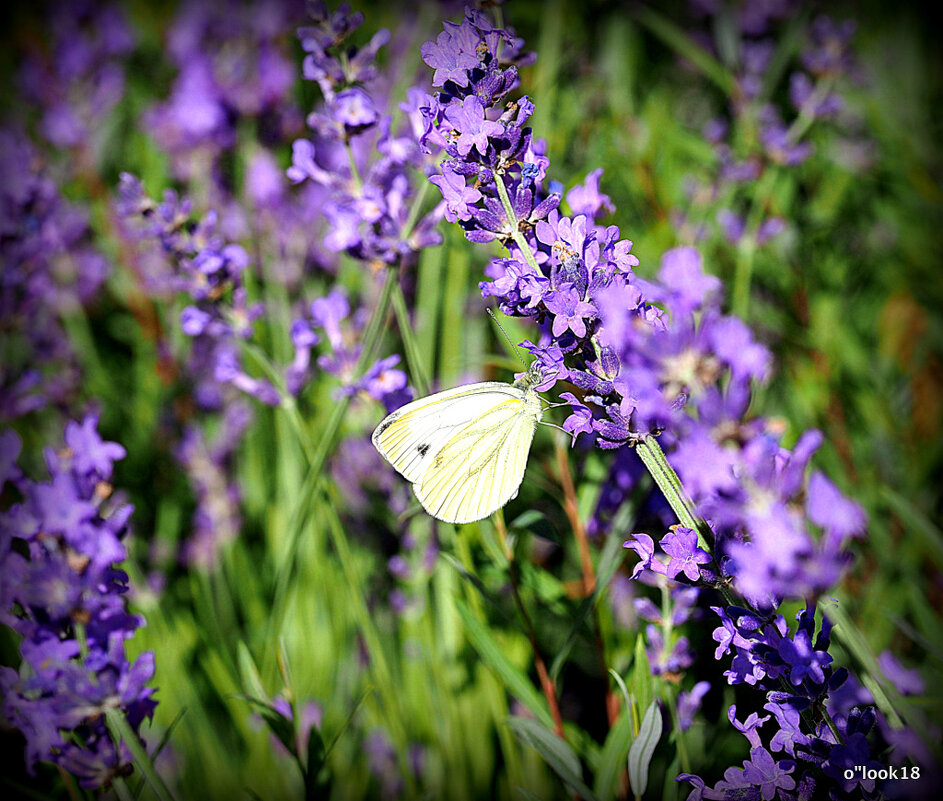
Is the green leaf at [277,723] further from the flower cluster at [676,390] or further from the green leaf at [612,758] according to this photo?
the flower cluster at [676,390]

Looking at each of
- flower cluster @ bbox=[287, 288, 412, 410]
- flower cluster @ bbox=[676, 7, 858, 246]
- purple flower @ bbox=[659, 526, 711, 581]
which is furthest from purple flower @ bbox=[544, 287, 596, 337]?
flower cluster @ bbox=[676, 7, 858, 246]

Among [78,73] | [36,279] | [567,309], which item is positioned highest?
[78,73]

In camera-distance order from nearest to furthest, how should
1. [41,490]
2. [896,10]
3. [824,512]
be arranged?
[824,512] → [41,490] → [896,10]

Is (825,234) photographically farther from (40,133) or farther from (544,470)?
(40,133)

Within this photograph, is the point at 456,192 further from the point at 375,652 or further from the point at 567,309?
the point at 375,652

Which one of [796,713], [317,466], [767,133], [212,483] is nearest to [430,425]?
[317,466]

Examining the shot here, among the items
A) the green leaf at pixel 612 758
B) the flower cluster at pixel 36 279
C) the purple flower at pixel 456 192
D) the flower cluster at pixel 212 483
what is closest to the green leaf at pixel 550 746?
the green leaf at pixel 612 758

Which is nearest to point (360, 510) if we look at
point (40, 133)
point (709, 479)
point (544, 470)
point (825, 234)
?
point (544, 470)
